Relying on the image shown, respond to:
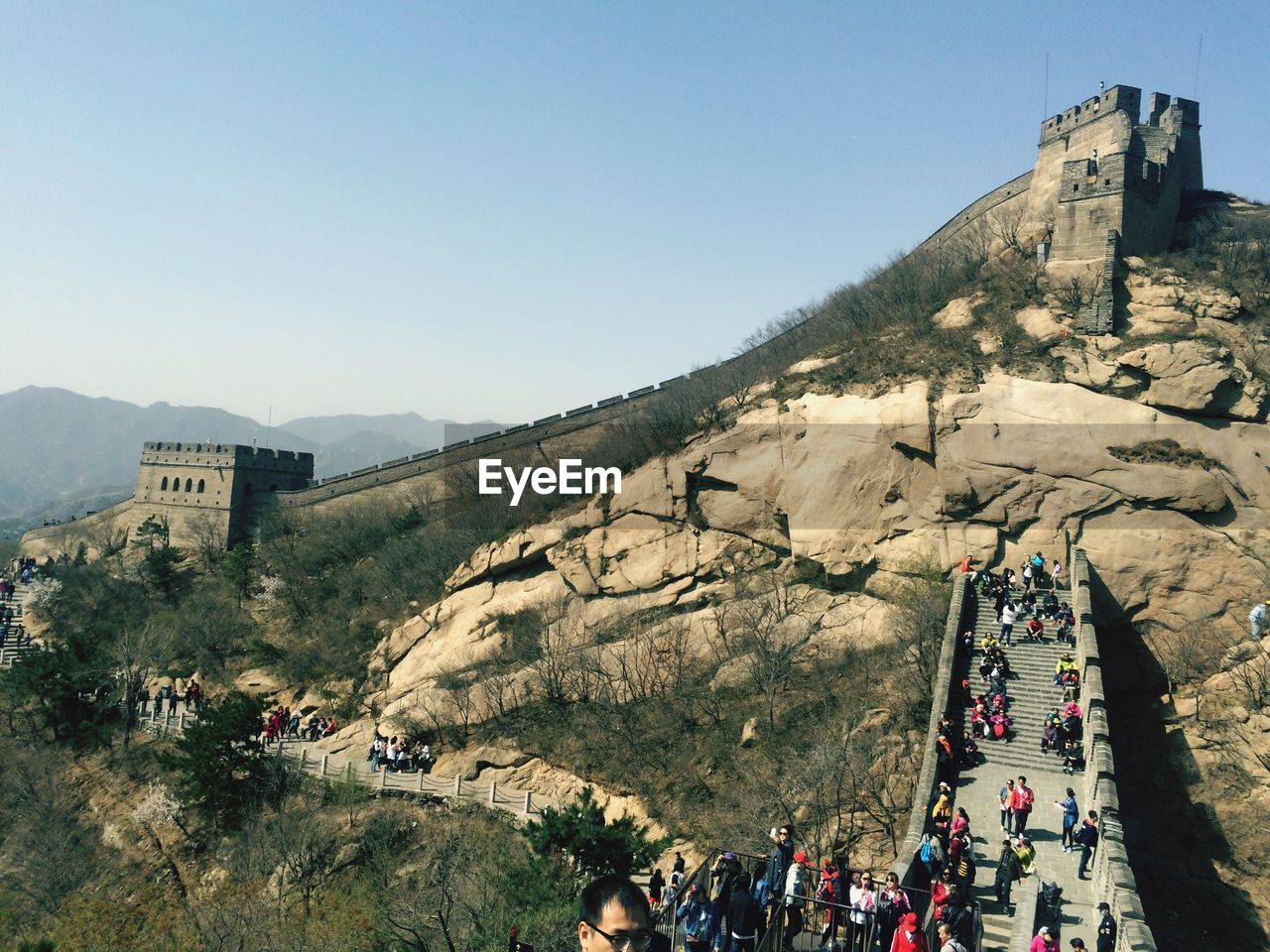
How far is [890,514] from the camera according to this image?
2902cm

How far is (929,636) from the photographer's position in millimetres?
24672

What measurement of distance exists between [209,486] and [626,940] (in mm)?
53235

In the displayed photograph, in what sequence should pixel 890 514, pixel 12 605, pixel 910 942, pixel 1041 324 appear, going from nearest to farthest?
pixel 910 942 < pixel 890 514 < pixel 1041 324 < pixel 12 605

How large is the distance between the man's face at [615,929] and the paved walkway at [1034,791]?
11388 millimetres

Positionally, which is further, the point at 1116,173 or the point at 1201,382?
the point at 1116,173

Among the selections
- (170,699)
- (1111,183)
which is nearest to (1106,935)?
(1111,183)

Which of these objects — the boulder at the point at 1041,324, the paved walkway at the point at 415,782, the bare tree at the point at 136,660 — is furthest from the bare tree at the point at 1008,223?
the bare tree at the point at 136,660

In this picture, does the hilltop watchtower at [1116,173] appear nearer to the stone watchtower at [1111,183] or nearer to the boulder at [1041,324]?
the stone watchtower at [1111,183]

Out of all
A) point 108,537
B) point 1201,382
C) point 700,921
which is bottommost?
point 108,537

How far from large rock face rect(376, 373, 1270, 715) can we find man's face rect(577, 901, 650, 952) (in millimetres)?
24275

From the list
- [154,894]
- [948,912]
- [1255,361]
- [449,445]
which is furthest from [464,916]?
[449,445]

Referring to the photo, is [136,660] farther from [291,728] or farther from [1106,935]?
[1106,935]

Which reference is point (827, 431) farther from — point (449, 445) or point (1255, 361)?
point (449, 445)

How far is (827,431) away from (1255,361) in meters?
12.2
